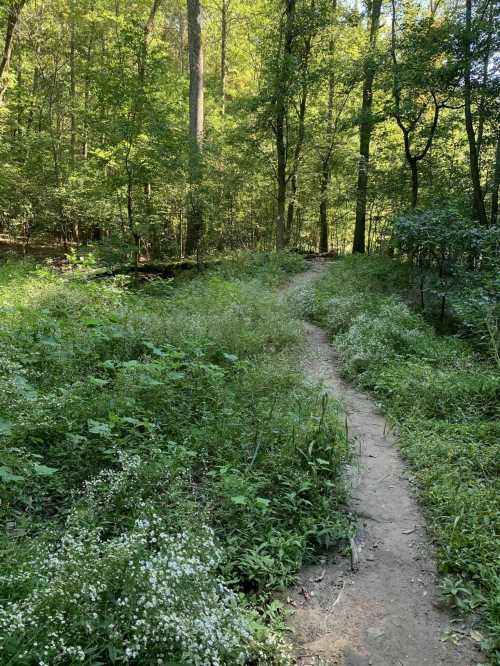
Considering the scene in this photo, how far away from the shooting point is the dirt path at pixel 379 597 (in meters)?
2.50

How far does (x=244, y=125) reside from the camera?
50.6 ft

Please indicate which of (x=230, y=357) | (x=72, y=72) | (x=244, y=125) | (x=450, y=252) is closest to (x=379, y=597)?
(x=230, y=357)

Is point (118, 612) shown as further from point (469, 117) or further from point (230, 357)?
point (469, 117)

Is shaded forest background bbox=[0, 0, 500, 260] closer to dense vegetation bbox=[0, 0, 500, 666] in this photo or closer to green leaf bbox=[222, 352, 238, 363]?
dense vegetation bbox=[0, 0, 500, 666]

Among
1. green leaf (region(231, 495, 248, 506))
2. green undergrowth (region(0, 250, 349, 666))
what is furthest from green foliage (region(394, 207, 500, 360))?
green leaf (region(231, 495, 248, 506))

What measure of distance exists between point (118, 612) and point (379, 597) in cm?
178

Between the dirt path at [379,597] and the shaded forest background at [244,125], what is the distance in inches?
350

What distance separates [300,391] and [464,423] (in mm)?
1945

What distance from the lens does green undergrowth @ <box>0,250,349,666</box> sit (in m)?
2.03

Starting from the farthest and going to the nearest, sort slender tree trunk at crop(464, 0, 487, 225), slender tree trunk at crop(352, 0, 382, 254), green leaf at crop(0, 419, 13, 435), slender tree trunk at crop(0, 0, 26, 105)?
slender tree trunk at crop(352, 0, 382, 254) < slender tree trunk at crop(0, 0, 26, 105) < slender tree trunk at crop(464, 0, 487, 225) < green leaf at crop(0, 419, 13, 435)

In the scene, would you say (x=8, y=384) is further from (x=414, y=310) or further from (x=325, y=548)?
(x=414, y=310)

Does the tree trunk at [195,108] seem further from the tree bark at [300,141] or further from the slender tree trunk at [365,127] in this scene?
the slender tree trunk at [365,127]

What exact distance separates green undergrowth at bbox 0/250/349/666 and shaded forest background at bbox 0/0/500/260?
→ 721 centimetres

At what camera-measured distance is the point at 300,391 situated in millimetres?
5539
